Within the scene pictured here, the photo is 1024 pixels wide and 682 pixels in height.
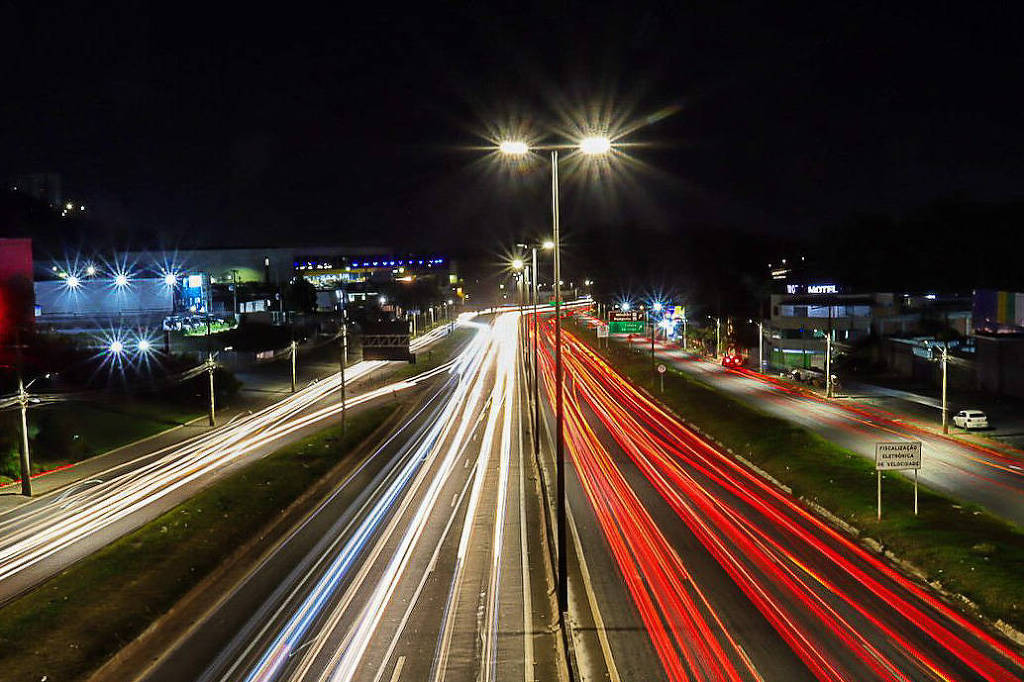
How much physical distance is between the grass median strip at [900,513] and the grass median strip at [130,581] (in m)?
16.2

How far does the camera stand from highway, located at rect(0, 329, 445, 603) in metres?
20.1

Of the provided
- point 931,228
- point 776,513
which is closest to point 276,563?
point 776,513

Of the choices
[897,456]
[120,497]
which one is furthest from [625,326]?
[120,497]

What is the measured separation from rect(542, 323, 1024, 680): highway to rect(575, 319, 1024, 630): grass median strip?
0.78m

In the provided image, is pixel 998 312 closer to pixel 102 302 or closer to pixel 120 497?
pixel 120 497

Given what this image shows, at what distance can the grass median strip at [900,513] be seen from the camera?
53.1ft

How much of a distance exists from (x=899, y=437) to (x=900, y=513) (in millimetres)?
15638

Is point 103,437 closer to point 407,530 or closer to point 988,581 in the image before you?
point 407,530

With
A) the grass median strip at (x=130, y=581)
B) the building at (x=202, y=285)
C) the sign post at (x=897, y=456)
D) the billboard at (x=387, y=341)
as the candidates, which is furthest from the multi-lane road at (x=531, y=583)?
the building at (x=202, y=285)

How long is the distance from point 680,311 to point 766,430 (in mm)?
60293

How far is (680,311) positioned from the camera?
93938 millimetres

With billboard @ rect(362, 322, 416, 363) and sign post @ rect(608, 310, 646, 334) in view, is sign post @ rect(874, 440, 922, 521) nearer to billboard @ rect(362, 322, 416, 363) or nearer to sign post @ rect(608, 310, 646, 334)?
billboard @ rect(362, 322, 416, 363)

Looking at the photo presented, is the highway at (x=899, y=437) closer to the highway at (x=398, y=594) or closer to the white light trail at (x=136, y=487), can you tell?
the highway at (x=398, y=594)

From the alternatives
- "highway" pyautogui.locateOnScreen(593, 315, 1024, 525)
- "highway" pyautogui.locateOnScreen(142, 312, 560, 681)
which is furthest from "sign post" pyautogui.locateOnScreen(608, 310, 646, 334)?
"highway" pyautogui.locateOnScreen(142, 312, 560, 681)
